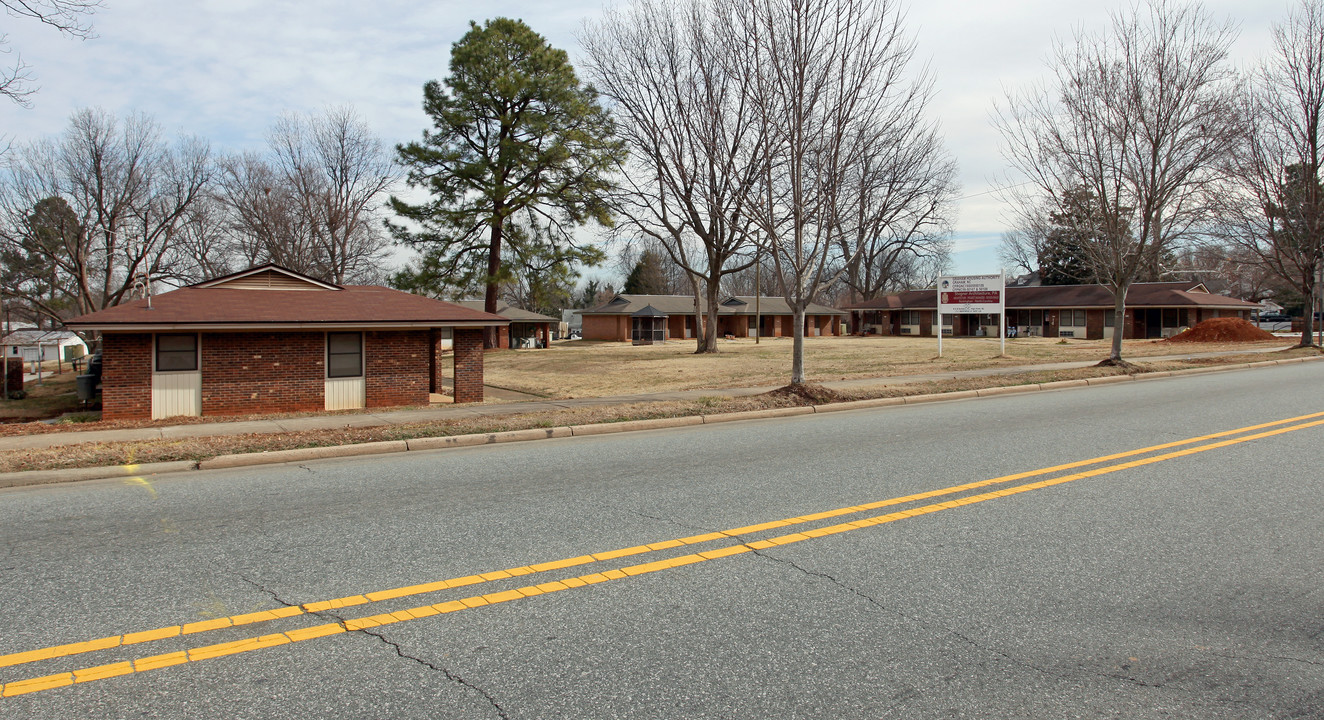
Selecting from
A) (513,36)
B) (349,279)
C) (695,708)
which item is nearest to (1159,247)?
(695,708)

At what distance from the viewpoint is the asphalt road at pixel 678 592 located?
3541mm

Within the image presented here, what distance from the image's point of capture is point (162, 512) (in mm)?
6863

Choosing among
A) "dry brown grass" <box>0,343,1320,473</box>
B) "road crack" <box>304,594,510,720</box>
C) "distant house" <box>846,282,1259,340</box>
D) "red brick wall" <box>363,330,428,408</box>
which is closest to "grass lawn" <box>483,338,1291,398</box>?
"red brick wall" <box>363,330,428,408</box>

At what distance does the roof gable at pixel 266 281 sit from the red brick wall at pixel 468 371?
20.5 ft

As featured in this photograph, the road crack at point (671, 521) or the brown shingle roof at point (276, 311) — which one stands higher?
the brown shingle roof at point (276, 311)

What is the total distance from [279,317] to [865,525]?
636 inches

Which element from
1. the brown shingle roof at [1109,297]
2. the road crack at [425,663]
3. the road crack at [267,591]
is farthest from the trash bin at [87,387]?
the brown shingle roof at [1109,297]

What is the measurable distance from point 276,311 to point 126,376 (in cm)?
335

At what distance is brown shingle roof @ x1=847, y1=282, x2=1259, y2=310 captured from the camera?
2042 inches

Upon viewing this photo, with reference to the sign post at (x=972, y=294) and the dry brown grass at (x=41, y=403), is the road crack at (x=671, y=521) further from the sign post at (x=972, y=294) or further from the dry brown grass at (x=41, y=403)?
the sign post at (x=972, y=294)

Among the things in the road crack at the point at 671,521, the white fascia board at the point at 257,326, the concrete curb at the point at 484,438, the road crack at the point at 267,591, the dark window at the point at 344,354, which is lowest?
the road crack at the point at 267,591

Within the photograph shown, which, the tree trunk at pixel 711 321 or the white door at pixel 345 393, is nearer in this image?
the white door at pixel 345 393

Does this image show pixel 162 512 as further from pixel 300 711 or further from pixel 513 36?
pixel 513 36

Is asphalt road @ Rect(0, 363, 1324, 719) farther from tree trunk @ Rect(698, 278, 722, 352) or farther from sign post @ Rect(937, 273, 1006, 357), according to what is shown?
tree trunk @ Rect(698, 278, 722, 352)
